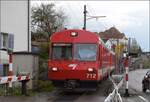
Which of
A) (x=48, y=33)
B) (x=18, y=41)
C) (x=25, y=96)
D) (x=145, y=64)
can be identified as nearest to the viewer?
(x=25, y=96)

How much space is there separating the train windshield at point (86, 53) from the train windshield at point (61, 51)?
35 cm

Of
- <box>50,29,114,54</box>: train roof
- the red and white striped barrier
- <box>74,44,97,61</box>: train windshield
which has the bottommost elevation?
the red and white striped barrier

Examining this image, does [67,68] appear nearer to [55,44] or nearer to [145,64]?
[55,44]

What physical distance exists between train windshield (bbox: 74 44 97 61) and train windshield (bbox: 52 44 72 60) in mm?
354

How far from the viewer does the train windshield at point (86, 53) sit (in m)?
23.4

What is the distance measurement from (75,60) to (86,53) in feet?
2.13

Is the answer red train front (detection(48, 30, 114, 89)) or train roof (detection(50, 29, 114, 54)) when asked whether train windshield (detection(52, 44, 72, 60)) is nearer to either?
red train front (detection(48, 30, 114, 89))

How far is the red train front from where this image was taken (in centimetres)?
2303

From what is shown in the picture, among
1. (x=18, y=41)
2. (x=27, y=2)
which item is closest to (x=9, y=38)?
(x=18, y=41)

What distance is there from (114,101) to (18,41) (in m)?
18.0

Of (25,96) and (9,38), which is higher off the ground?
(9,38)

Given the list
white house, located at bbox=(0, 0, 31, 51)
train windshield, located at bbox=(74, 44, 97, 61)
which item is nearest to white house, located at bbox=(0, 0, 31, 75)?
white house, located at bbox=(0, 0, 31, 51)

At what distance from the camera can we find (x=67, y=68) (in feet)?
76.3

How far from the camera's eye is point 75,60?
23406 mm
